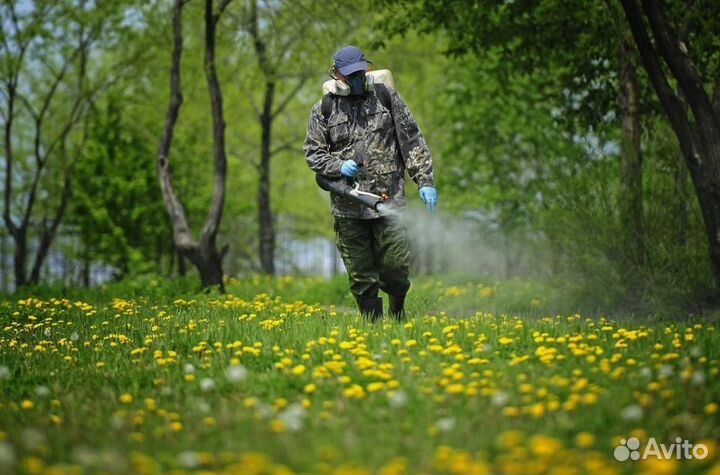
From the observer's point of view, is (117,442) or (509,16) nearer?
(117,442)

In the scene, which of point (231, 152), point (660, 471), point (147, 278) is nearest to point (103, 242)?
point (231, 152)

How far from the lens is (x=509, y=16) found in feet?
41.8

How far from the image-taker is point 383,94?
25.8 feet

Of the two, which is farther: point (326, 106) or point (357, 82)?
point (326, 106)

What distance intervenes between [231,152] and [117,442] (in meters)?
21.2

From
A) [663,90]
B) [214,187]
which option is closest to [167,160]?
[214,187]

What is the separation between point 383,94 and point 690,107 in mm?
3472

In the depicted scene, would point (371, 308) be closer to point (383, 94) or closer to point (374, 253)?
point (374, 253)

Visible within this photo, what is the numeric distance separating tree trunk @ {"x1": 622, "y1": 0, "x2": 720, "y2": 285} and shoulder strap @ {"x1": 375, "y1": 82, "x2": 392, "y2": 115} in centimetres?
300

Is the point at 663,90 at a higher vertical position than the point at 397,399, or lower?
higher

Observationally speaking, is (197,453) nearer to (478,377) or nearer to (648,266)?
(478,377)

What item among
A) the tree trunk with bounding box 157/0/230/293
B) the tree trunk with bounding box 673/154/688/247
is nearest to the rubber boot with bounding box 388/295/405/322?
the tree trunk with bounding box 673/154/688/247

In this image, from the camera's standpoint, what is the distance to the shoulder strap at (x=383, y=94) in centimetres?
787

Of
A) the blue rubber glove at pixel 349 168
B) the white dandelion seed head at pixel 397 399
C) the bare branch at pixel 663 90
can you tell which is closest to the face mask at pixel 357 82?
the blue rubber glove at pixel 349 168
